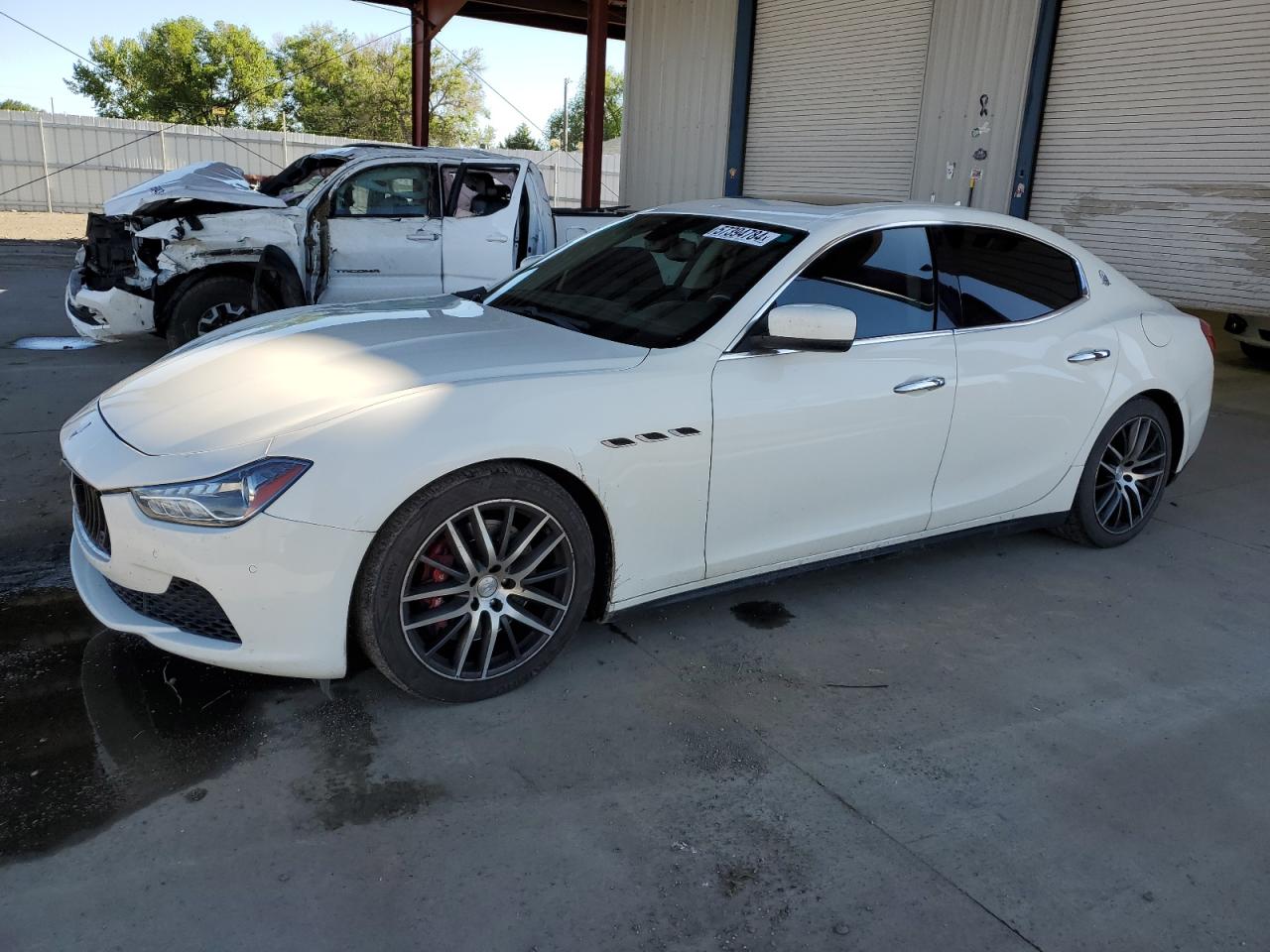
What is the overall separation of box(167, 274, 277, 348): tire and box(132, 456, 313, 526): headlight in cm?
499

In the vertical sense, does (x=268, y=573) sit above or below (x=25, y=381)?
above

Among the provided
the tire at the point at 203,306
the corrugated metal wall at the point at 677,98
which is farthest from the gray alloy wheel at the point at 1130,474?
the corrugated metal wall at the point at 677,98

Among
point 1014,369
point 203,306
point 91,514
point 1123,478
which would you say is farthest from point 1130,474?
point 203,306

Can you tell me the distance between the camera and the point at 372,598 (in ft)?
9.11

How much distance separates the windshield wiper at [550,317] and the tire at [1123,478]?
2435 millimetres

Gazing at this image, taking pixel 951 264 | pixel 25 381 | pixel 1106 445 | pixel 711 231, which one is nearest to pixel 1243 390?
pixel 1106 445

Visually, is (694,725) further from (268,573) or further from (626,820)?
(268,573)

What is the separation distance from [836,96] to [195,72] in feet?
161

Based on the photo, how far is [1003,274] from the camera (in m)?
4.04

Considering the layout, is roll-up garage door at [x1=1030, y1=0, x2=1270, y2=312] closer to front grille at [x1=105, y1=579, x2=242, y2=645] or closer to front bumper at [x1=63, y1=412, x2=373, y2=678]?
front bumper at [x1=63, y1=412, x2=373, y2=678]

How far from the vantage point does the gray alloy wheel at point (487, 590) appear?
2885mm

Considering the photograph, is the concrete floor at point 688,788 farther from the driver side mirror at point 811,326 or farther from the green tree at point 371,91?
the green tree at point 371,91

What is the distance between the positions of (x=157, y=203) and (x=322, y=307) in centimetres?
421

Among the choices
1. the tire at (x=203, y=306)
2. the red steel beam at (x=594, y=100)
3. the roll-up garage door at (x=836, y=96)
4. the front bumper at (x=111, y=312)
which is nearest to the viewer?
the front bumper at (x=111, y=312)
